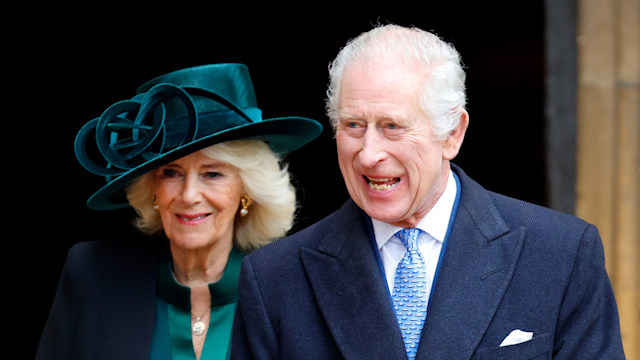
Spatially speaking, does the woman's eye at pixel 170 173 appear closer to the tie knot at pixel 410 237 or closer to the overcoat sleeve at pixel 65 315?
the overcoat sleeve at pixel 65 315

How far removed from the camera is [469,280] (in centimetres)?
228

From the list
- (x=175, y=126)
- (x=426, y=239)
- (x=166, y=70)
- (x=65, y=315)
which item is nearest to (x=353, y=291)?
(x=426, y=239)

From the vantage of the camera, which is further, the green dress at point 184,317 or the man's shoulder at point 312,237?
the green dress at point 184,317

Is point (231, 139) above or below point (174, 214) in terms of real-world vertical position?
above

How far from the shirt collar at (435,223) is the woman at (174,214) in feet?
2.59

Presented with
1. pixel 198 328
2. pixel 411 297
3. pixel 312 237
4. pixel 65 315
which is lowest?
pixel 198 328

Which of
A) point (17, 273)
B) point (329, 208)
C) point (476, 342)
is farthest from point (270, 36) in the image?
point (476, 342)

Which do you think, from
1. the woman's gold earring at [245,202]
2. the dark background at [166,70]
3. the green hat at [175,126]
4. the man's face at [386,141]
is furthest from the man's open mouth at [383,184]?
the dark background at [166,70]

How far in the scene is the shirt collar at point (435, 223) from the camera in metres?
2.38

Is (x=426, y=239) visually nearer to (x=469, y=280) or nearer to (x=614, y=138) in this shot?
(x=469, y=280)

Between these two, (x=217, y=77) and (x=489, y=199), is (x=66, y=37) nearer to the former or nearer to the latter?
(x=217, y=77)

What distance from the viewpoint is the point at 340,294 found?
2363 mm

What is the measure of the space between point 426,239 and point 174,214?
1.08 m

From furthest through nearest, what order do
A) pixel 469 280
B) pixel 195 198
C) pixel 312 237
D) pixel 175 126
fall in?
pixel 175 126 → pixel 195 198 → pixel 312 237 → pixel 469 280
